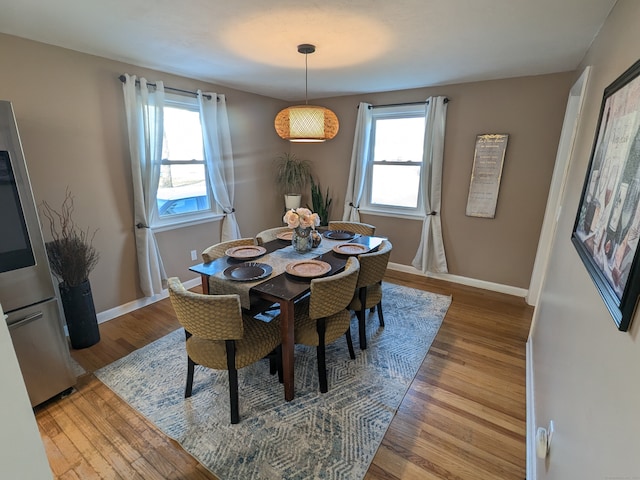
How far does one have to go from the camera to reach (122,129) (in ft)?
9.08

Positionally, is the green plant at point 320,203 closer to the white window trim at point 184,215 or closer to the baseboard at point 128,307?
the white window trim at point 184,215

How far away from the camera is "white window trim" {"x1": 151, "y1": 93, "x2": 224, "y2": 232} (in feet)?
10.3

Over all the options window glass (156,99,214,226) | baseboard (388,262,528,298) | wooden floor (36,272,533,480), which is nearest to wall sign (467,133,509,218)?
baseboard (388,262,528,298)

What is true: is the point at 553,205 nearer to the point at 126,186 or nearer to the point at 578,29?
the point at 578,29

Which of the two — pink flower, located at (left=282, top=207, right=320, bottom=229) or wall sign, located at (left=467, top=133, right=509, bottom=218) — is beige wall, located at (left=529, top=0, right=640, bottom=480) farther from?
pink flower, located at (left=282, top=207, right=320, bottom=229)

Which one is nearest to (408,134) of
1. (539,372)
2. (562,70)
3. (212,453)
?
(562,70)

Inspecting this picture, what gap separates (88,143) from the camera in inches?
101

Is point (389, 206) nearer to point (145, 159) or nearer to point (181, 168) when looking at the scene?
point (181, 168)

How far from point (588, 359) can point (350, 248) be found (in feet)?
5.72

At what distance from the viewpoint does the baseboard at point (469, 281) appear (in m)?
3.47

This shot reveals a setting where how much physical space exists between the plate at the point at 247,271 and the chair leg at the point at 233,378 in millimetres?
417

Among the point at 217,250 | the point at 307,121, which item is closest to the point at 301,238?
the point at 217,250

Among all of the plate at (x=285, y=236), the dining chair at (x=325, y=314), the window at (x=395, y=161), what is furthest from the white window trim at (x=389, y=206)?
the dining chair at (x=325, y=314)

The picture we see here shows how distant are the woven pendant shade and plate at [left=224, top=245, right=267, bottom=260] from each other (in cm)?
100
